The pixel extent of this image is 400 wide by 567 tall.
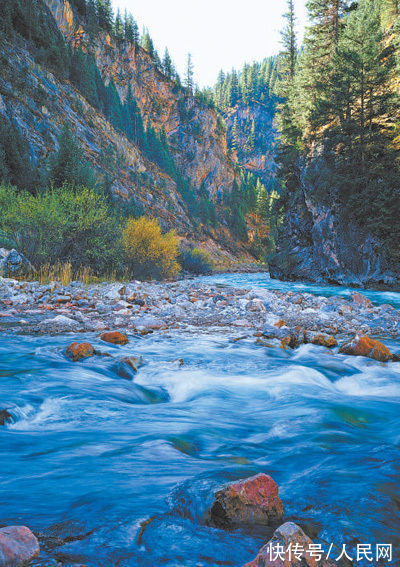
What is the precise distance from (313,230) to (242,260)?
33.7 metres

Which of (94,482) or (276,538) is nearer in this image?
(276,538)

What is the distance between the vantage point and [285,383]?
4672mm

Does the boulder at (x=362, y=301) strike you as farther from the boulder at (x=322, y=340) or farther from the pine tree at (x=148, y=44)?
the pine tree at (x=148, y=44)

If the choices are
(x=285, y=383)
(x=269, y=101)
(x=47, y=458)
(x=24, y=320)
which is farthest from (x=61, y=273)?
(x=269, y=101)

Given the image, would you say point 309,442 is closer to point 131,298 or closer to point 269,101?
point 131,298

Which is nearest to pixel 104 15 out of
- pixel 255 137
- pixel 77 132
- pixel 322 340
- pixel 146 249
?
pixel 77 132

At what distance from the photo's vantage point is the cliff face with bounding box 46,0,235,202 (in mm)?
57469

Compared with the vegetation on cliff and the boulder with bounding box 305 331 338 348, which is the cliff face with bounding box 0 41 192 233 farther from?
the boulder with bounding box 305 331 338 348

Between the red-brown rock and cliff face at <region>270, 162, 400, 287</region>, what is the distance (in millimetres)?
17648

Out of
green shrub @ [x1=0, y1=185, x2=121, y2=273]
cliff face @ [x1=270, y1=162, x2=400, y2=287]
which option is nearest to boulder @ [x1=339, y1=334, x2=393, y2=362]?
green shrub @ [x1=0, y1=185, x2=121, y2=273]

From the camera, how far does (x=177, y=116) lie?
70.0m

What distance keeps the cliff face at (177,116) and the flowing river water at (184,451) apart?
6140 cm

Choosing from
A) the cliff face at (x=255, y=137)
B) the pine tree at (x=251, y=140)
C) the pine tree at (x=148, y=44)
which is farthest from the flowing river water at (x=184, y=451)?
the pine tree at (x=251, y=140)

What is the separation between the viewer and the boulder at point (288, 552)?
118 centimetres
